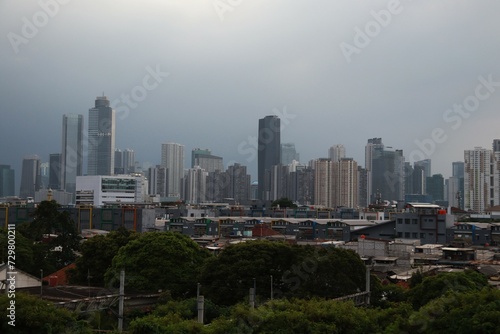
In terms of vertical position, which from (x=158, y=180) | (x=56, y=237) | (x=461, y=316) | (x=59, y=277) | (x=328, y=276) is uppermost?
(x=158, y=180)

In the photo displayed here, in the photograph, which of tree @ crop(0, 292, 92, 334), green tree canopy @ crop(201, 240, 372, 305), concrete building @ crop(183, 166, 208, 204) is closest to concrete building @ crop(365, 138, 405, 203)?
concrete building @ crop(183, 166, 208, 204)

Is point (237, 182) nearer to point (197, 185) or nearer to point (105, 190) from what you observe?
point (197, 185)

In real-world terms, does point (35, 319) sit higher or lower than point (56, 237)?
lower

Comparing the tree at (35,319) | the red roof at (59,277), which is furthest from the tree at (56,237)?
the tree at (35,319)

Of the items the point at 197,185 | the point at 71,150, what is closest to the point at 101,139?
the point at 71,150

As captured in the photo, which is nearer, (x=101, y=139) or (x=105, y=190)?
(x=105, y=190)

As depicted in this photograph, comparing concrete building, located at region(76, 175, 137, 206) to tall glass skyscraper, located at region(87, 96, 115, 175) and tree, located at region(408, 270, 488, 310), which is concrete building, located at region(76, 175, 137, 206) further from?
tall glass skyscraper, located at region(87, 96, 115, 175)
